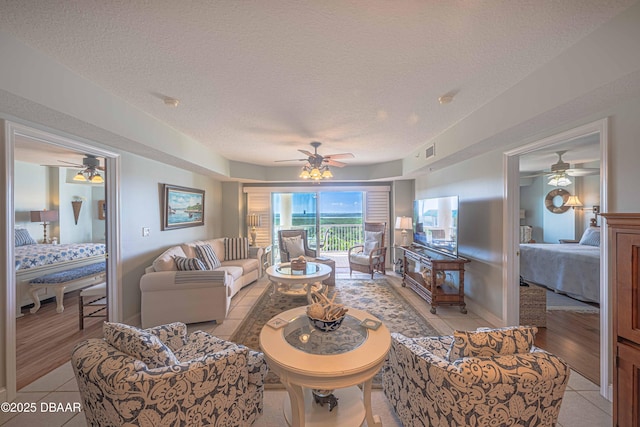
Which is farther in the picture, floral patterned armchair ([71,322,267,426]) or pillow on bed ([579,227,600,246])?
pillow on bed ([579,227,600,246])

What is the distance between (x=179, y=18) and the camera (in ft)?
4.64

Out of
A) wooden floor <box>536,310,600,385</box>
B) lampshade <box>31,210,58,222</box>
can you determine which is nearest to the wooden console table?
wooden floor <box>536,310,600,385</box>

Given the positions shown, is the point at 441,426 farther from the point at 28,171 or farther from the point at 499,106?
the point at 28,171

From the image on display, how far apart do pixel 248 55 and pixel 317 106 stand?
99 cm

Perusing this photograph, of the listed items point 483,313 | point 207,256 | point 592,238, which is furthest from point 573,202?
point 207,256

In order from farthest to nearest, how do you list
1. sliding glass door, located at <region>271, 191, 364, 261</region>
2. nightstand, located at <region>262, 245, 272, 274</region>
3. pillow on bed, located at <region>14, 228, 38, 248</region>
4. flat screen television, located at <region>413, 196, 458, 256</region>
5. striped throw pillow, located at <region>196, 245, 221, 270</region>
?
sliding glass door, located at <region>271, 191, 364, 261</region> < nightstand, located at <region>262, 245, 272, 274</region> < pillow on bed, located at <region>14, 228, 38, 248</region> < striped throw pillow, located at <region>196, 245, 221, 270</region> < flat screen television, located at <region>413, 196, 458, 256</region>

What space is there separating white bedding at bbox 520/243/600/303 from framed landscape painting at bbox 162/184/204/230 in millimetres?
6502

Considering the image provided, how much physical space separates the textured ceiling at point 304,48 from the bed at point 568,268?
10.6 ft

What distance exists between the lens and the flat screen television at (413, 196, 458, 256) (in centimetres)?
378

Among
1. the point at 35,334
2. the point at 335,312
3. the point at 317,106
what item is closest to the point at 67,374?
the point at 35,334

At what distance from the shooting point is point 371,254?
521 centimetres

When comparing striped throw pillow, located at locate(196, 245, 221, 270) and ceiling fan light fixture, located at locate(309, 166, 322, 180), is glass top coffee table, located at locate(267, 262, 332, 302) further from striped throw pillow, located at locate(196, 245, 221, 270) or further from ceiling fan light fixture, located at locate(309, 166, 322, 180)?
ceiling fan light fixture, located at locate(309, 166, 322, 180)

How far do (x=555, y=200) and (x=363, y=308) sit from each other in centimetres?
623

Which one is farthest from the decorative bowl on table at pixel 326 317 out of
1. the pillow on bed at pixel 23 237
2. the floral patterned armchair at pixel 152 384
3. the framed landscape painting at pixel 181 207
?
the pillow on bed at pixel 23 237
